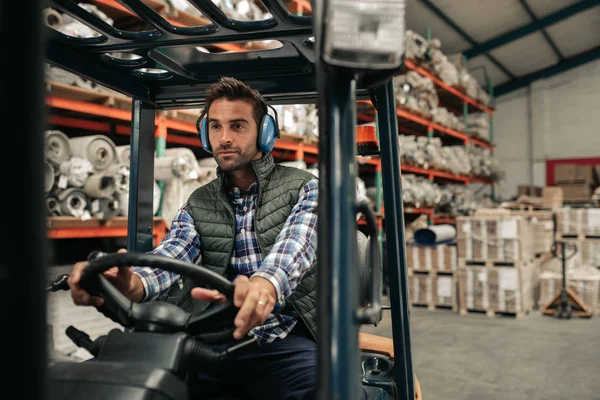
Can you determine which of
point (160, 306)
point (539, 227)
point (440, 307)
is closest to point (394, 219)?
point (160, 306)

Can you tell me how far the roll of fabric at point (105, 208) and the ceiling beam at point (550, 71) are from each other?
1533 centimetres

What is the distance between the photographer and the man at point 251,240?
70.5 inches

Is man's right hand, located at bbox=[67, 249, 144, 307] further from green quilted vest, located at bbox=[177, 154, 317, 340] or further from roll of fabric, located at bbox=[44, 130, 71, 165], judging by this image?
roll of fabric, located at bbox=[44, 130, 71, 165]

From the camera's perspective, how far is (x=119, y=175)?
13.4 ft

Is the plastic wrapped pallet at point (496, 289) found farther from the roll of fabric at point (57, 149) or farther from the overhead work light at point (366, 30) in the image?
the overhead work light at point (366, 30)

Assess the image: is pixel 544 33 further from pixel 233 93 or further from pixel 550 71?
pixel 233 93

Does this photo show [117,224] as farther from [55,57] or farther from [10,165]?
[10,165]

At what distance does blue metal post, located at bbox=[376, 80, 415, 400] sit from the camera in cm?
171

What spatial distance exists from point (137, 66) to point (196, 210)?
64cm

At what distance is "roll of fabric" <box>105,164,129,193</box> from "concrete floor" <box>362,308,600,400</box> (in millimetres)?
2953

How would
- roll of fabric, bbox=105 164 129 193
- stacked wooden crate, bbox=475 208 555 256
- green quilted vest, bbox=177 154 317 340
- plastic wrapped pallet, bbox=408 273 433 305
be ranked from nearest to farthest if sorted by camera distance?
1. green quilted vest, bbox=177 154 317 340
2. roll of fabric, bbox=105 164 129 193
3. plastic wrapped pallet, bbox=408 273 433 305
4. stacked wooden crate, bbox=475 208 555 256

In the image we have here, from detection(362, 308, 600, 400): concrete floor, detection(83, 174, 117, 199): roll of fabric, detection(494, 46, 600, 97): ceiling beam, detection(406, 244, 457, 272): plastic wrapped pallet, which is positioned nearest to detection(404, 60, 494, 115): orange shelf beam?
detection(406, 244, 457, 272): plastic wrapped pallet

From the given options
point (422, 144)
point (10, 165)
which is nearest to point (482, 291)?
point (422, 144)

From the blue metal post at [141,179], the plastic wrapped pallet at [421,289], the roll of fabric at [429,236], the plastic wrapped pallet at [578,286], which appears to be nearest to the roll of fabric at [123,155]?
the blue metal post at [141,179]
